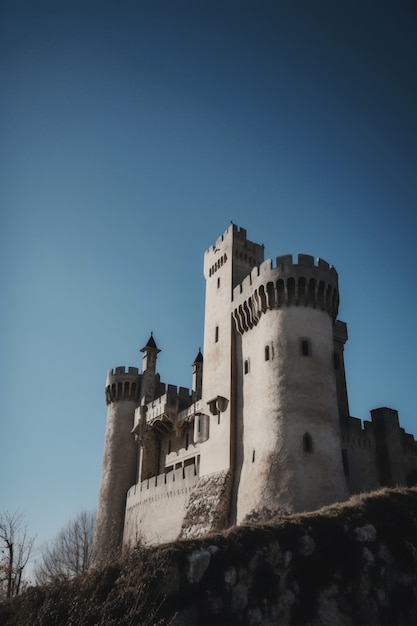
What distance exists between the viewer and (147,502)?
4306cm

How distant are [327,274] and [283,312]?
3.80 m

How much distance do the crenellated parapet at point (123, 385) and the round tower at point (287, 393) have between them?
17.4 m

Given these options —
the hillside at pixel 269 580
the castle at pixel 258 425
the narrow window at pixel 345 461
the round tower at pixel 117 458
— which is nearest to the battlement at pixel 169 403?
the castle at pixel 258 425

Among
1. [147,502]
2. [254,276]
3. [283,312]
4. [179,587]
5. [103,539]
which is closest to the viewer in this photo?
[179,587]

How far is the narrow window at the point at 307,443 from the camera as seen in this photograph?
1229 inches

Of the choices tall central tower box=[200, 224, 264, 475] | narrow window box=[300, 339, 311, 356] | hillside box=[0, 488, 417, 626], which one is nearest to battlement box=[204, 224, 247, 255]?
tall central tower box=[200, 224, 264, 475]

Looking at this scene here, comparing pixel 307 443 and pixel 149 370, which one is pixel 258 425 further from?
pixel 149 370

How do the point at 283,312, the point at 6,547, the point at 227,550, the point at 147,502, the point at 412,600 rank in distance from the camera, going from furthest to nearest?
the point at 147,502, the point at 283,312, the point at 6,547, the point at 412,600, the point at 227,550

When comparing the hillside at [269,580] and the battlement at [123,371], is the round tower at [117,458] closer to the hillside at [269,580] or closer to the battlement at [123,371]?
the battlement at [123,371]

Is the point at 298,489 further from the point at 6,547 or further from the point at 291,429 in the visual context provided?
the point at 6,547

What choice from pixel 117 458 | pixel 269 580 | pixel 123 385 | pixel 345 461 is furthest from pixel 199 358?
pixel 269 580

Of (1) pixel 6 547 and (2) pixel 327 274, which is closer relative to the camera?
(1) pixel 6 547

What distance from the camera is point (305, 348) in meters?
34.1

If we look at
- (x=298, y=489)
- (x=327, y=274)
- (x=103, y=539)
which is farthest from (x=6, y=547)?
(x=327, y=274)
